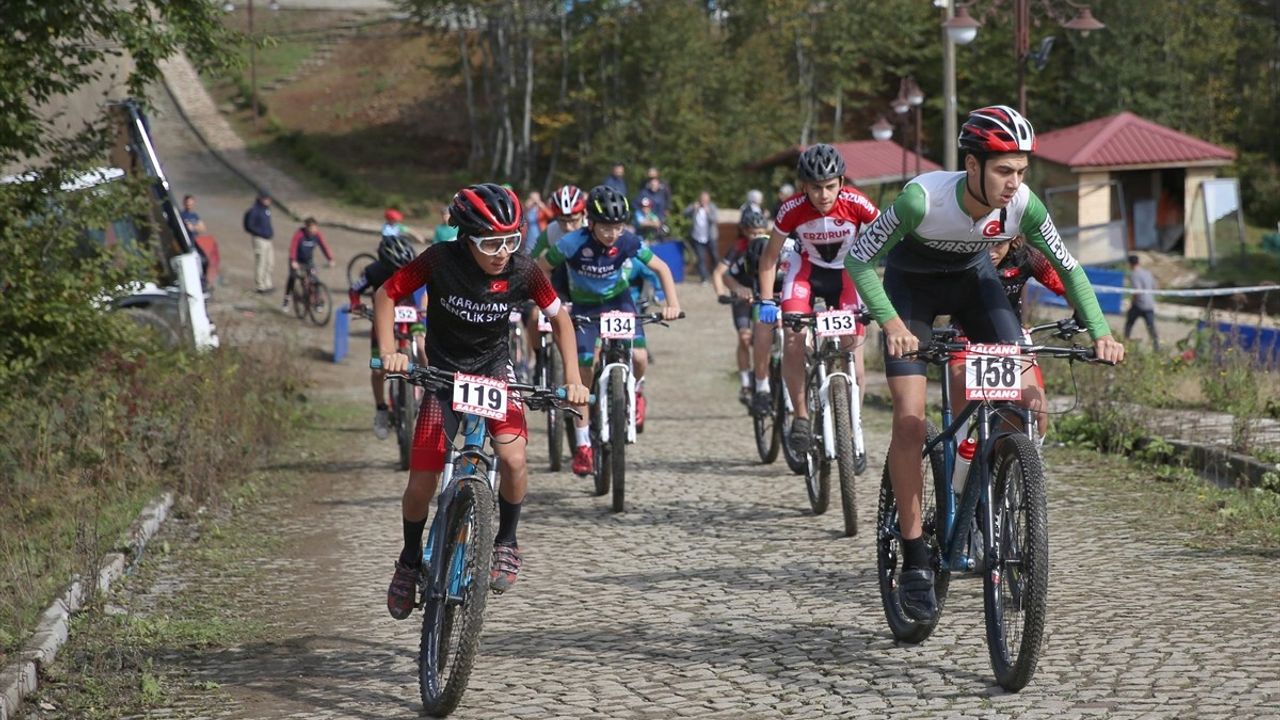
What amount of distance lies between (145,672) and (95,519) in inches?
120

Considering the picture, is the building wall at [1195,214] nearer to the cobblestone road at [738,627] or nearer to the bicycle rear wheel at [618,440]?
the cobblestone road at [738,627]

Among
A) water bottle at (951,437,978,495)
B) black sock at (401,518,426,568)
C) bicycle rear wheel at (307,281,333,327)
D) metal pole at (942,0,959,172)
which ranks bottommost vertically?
black sock at (401,518,426,568)

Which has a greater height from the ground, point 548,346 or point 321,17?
point 321,17

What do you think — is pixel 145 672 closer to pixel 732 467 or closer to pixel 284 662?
pixel 284 662

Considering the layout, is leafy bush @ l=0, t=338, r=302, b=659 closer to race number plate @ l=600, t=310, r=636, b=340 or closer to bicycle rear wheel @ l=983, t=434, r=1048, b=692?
race number plate @ l=600, t=310, r=636, b=340

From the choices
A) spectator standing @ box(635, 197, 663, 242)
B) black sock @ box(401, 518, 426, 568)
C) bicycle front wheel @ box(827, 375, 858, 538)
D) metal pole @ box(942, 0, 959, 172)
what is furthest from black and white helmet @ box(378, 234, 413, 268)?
spectator standing @ box(635, 197, 663, 242)

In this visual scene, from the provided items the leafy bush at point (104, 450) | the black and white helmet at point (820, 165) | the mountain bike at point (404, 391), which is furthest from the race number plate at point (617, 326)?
the leafy bush at point (104, 450)

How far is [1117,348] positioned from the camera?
20.6 feet

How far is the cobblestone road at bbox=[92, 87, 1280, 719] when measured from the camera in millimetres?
6203

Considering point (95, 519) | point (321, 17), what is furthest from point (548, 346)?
point (321, 17)

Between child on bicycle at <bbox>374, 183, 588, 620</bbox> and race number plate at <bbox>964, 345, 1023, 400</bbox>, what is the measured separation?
5.12 feet

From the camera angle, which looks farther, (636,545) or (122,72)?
(122,72)

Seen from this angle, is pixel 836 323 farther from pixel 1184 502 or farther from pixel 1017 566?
pixel 1017 566

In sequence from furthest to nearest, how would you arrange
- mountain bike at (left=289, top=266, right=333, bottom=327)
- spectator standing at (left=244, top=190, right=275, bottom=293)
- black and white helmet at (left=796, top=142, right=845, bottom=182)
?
1. spectator standing at (left=244, top=190, right=275, bottom=293)
2. mountain bike at (left=289, top=266, right=333, bottom=327)
3. black and white helmet at (left=796, top=142, right=845, bottom=182)
